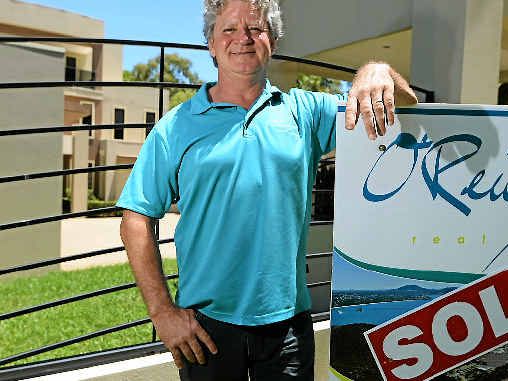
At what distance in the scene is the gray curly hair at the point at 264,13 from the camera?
162cm

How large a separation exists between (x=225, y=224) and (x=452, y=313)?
0.62m

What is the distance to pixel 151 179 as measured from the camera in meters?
1.58

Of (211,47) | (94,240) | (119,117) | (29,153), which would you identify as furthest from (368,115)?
(119,117)

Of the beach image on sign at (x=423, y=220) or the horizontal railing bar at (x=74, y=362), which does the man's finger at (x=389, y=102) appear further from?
the horizontal railing bar at (x=74, y=362)

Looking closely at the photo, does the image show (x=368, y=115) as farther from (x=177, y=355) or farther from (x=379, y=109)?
(x=177, y=355)

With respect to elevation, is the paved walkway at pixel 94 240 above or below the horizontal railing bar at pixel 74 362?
below

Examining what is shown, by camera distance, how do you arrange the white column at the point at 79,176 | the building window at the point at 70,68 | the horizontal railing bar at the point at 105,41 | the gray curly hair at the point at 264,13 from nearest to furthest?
the gray curly hair at the point at 264,13, the horizontal railing bar at the point at 105,41, the white column at the point at 79,176, the building window at the point at 70,68

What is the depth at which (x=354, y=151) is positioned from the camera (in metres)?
1.48

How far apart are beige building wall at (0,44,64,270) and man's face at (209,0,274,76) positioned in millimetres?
9645

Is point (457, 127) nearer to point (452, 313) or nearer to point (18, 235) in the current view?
point (452, 313)

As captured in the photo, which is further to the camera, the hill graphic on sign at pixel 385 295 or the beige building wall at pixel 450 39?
the beige building wall at pixel 450 39

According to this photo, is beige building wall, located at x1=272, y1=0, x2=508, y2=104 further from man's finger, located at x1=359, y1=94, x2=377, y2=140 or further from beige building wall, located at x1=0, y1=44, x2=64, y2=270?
beige building wall, located at x1=0, y1=44, x2=64, y2=270

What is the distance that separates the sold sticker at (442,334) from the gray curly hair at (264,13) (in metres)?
0.85

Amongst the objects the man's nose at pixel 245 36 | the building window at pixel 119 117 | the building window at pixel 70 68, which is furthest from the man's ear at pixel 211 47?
the building window at pixel 119 117
